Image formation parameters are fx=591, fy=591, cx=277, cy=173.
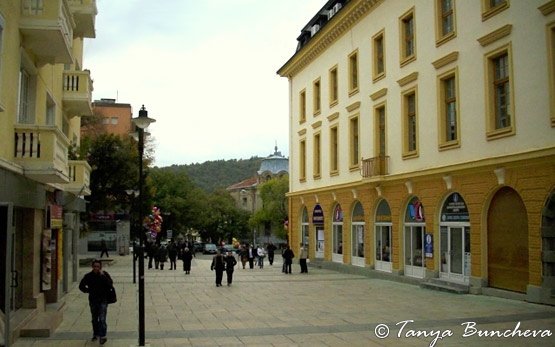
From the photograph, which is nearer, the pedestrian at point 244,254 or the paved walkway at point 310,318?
the paved walkway at point 310,318

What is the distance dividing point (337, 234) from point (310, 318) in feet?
62.6

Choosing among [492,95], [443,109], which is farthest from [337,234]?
[492,95]

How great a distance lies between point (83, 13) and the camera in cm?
2062

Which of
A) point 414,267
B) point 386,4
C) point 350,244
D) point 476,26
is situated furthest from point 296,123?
point 476,26

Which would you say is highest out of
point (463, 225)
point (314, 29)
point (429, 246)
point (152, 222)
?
point (314, 29)

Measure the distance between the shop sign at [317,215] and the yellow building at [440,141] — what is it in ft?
0.23

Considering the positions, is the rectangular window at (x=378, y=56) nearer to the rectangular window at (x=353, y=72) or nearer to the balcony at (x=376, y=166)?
the rectangular window at (x=353, y=72)

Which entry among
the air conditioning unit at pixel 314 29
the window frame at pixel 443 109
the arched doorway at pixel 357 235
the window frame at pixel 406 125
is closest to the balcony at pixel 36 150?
the window frame at pixel 443 109

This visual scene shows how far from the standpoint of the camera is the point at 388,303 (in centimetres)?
1769

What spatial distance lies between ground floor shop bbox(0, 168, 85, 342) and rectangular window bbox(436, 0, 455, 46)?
48.3ft

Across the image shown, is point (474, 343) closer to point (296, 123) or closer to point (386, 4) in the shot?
point (386, 4)

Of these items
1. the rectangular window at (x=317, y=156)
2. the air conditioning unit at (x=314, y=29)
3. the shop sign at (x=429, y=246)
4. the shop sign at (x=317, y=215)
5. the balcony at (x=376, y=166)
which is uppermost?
the air conditioning unit at (x=314, y=29)

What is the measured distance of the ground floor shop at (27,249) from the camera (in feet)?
37.1

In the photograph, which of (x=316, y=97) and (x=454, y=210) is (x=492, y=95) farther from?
(x=316, y=97)
